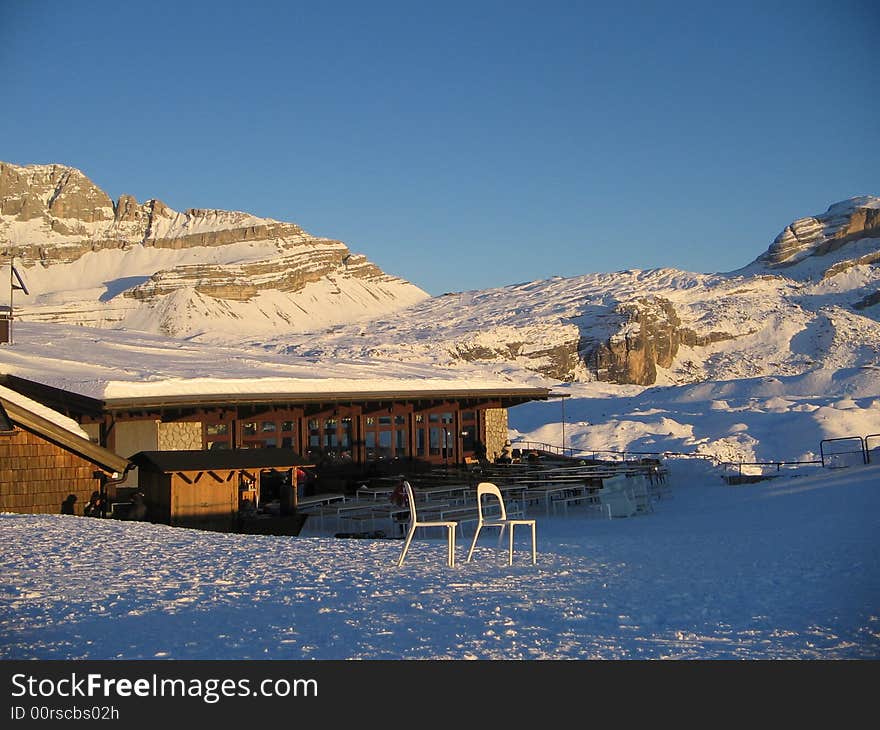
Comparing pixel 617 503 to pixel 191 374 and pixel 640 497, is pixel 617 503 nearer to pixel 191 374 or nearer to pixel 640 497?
pixel 640 497

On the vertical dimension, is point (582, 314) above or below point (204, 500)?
above

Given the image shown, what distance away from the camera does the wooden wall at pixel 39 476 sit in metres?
12.4

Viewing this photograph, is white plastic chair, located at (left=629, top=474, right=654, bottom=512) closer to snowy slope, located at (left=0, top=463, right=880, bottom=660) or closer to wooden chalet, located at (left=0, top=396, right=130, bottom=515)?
snowy slope, located at (left=0, top=463, right=880, bottom=660)

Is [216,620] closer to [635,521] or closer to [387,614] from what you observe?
[387,614]

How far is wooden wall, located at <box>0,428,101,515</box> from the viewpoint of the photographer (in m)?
12.4

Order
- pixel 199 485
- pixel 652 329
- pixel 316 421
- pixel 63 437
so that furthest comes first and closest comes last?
1. pixel 652 329
2. pixel 316 421
3. pixel 199 485
4. pixel 63 437

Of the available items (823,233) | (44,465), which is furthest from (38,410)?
(823,233)

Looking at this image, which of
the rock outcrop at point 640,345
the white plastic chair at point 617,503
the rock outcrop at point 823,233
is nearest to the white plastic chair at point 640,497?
the white plastic chair at point 617,503

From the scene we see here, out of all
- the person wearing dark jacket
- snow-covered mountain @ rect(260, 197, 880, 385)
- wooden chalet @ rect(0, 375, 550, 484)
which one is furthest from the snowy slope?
snow-covered mountain @ rect(260, 197, 880, 385)

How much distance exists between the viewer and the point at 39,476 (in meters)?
12.7

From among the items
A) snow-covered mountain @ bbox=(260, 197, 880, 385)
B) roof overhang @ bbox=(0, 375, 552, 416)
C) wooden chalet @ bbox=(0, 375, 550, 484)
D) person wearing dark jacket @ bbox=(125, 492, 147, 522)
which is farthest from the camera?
snow-covered mountain @ bbox=(260, 197, 880, 385)

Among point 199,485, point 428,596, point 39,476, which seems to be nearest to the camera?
point 428,596

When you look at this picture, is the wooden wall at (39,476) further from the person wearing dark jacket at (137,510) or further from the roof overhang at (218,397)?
the roof overhang at (218,397)
